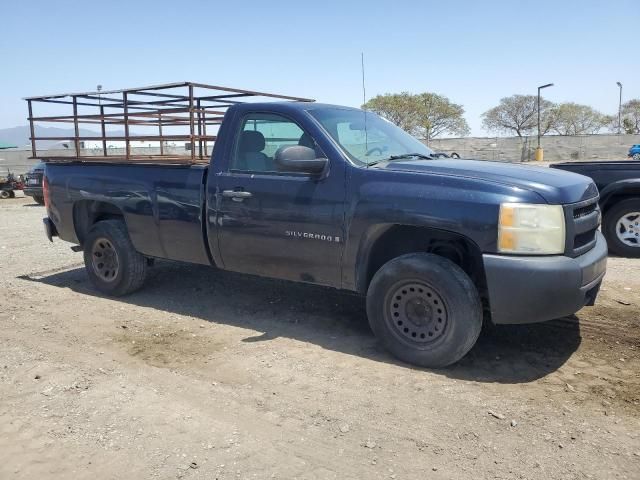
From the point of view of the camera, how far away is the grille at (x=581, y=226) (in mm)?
3775

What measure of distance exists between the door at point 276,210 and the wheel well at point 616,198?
509 cm

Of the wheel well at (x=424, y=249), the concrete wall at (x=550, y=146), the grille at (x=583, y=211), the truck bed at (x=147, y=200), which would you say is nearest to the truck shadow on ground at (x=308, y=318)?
the wheel well at (x=424, y=249)

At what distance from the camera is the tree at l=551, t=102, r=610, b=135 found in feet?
230

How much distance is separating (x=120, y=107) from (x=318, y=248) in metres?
4.27


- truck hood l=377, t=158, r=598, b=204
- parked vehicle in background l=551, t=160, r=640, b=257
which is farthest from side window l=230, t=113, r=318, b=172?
parked vehicle in background l=551, t=160, r=640, b=257

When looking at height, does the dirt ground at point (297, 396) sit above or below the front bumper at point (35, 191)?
below

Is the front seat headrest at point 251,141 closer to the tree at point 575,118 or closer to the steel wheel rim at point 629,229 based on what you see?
the steel wheel rim at point 629,229

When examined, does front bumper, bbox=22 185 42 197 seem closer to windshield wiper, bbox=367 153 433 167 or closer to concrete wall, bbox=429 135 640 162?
windshield wiper, bbox=367 153 433 167

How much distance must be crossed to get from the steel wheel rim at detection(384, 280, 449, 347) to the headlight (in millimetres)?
630

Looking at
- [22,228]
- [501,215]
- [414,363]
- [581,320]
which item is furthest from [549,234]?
[22,228]

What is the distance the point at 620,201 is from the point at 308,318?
5.02 m

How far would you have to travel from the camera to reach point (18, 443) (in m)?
3.18

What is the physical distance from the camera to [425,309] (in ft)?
13.4

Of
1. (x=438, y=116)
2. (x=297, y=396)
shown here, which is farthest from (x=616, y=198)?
(x=438, y=116)
